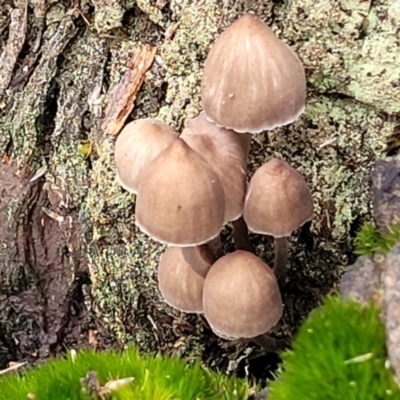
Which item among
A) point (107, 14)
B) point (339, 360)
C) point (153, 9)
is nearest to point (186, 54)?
point (153, 9)

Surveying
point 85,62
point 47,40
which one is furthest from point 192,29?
point 47,40

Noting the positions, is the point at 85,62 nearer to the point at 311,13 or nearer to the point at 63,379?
the point at 311,13

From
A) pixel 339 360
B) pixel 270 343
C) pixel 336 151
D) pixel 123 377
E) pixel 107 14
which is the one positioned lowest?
pixel 270 343

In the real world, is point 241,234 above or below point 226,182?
below

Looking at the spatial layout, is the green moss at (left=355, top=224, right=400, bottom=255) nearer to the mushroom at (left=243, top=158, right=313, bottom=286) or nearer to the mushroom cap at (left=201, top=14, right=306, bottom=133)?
the mushroom at (left=243, top=158, right=313, bottom=286)

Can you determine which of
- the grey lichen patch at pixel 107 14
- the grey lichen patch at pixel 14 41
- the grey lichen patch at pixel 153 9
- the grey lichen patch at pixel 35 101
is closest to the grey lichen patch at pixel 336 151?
the grey lichen patch at pixel 153 9

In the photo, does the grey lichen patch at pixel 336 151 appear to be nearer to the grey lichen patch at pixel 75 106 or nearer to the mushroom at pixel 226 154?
the mushroom at pixel 226 154

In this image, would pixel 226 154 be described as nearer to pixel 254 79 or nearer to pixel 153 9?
pixel 254 79
